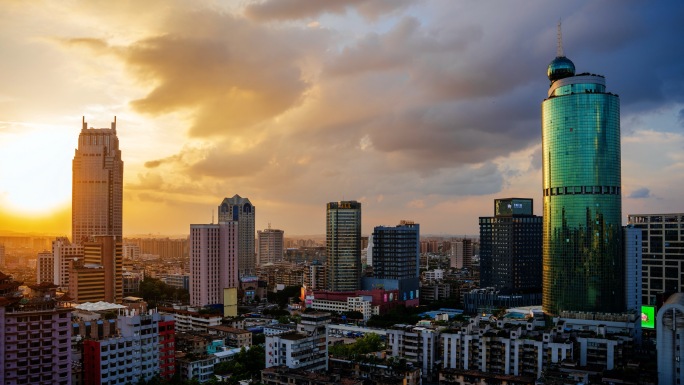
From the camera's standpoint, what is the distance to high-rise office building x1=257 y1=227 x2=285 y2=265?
138000 mm

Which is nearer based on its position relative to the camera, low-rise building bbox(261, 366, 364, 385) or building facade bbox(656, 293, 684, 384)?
low-rise building bbox(261, 366, 364, 385)

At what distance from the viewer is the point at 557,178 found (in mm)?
→ 48812

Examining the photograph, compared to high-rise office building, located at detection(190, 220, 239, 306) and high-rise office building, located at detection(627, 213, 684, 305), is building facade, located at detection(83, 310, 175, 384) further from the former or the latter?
high-rise office building, located at detection(627, 213, 684, 305)

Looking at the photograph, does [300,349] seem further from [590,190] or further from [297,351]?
[590,190]

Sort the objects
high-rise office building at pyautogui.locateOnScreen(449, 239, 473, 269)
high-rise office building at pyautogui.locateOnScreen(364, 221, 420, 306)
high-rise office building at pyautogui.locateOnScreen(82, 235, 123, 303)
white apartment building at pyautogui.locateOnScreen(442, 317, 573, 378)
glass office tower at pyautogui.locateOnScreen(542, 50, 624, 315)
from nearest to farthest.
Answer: white apartment building at pyautogui.locateOnScreen(442, 317, 573, 378)
glass office tower at pyautogui.locateOnScreen(542, 50, 624, 315)
high-rise office building at pyautogui.locateOnScreen(82, 235, 123, 303)
high-rise office building at pyautogui.locateOnScreen(364, 221, 420, 306)
high-rise office building at pyautogui.locateOnScreen(449, 239, 473, 269)

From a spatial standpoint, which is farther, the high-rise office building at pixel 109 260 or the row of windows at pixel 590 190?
the high-rise office building at pixel 109 260

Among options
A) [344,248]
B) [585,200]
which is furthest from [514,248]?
[585,200]

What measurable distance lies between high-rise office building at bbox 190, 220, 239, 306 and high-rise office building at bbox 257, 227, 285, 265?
74843 millimetres

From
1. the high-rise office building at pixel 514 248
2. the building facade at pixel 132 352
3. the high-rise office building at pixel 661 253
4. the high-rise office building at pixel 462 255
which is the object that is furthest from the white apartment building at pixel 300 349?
the high-rise office building at pixel 462 255

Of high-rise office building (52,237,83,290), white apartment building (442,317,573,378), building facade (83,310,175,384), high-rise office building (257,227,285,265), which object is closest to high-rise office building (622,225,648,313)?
white apartment building (442,317,573,378)

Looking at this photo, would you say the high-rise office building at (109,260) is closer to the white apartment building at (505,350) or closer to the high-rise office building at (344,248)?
the high-rise office building at (344,248)

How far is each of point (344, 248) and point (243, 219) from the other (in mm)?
45659

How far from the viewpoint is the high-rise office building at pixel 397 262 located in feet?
218

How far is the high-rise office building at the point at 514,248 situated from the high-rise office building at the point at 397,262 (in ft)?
30.2
